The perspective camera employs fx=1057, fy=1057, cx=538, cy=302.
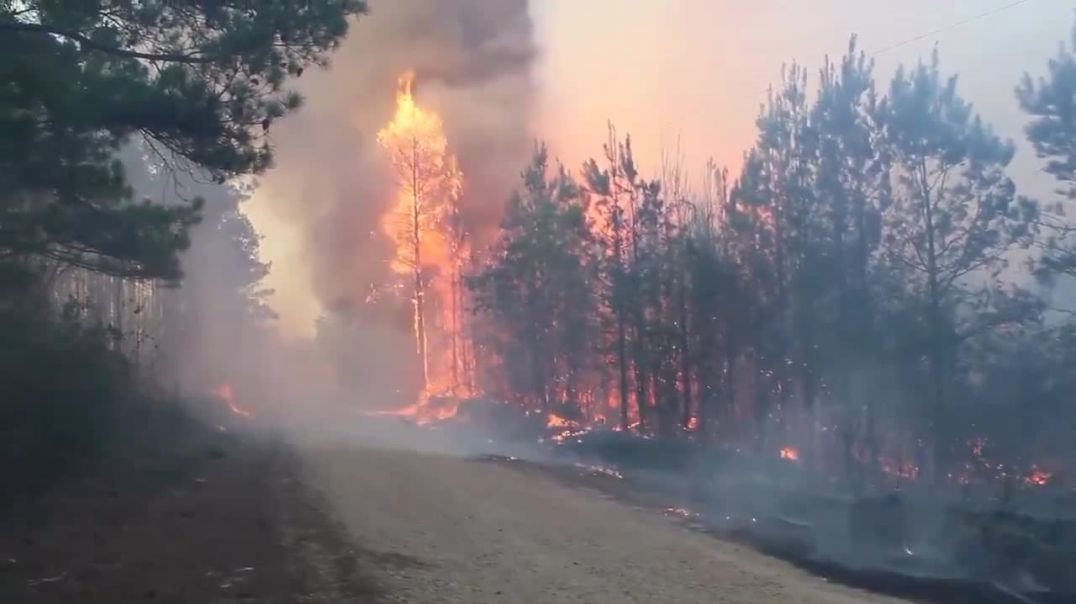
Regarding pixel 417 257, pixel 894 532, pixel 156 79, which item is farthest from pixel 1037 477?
pixel 417 257

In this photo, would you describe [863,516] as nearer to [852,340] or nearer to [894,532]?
[894,532]

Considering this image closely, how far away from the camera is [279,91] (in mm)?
12891

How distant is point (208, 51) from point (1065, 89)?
70.1 ft

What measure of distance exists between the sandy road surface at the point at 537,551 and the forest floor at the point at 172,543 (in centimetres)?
70

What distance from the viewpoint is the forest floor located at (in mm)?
9844

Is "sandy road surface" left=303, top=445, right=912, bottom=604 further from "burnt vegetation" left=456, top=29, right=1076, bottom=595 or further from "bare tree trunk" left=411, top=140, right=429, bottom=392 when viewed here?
"bare tree trunk" left=411, top=140, right=429, bottom=392

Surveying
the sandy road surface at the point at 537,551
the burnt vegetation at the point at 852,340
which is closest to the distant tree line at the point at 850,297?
the burnt vegetation at the point at 852,340

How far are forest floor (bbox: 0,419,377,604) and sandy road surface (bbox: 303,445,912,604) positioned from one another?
0.70 meters

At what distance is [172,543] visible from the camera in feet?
40.6

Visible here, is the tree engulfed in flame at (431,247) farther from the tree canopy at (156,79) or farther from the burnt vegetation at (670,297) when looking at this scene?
the tree canopy at (156,79)

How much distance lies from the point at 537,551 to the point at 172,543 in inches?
171

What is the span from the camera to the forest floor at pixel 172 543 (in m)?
9.84

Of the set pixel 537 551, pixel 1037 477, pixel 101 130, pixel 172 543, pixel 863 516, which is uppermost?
pixel 101 130

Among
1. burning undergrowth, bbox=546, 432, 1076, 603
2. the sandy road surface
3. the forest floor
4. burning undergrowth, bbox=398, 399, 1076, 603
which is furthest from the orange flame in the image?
the forest floor
